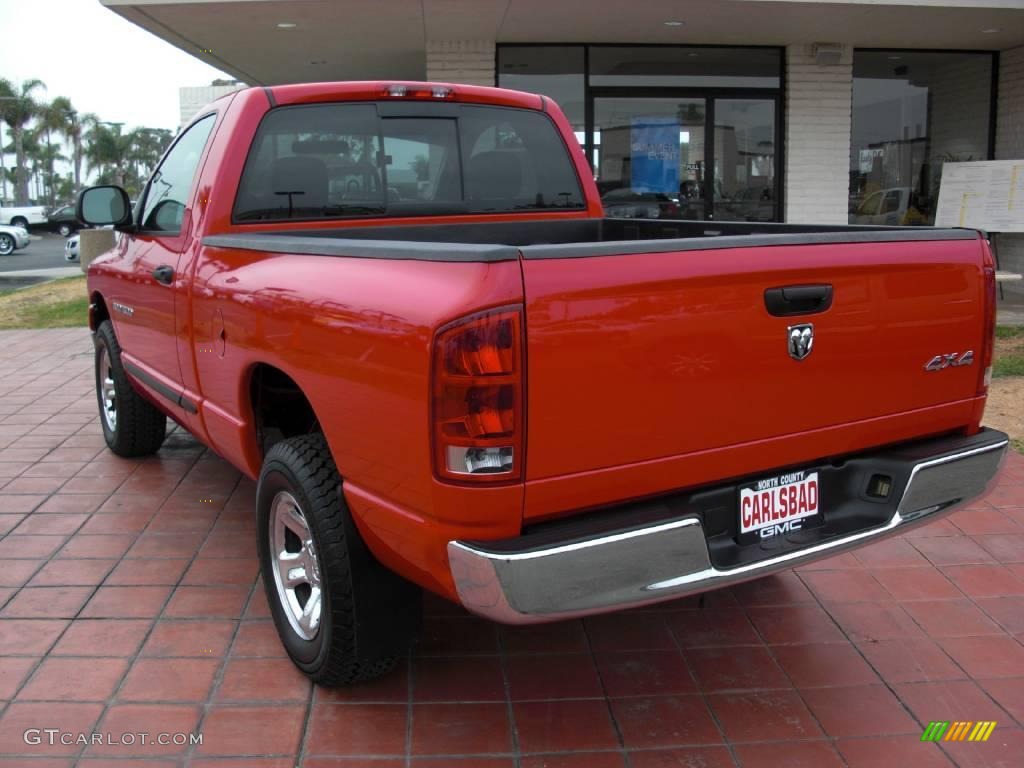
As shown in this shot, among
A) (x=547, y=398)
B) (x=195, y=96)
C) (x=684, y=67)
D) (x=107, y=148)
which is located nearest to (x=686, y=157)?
(x=684, y=67)

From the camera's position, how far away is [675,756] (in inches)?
113

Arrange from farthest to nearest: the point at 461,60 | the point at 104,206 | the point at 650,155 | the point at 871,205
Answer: the point at 871,205 → the point at 650,155 → the point at 461,60 → the point at 104,206

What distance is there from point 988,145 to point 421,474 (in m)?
13.1

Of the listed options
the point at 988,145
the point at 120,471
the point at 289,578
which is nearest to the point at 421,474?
the point at 289,578

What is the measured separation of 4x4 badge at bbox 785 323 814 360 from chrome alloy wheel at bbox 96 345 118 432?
4271 millimetres

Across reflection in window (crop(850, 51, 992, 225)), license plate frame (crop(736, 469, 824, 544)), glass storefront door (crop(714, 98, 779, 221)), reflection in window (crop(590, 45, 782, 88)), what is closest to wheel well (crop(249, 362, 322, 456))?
license plate frame (crop(736, 469, 824, 544))

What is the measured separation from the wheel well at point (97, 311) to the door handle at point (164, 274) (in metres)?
1.69

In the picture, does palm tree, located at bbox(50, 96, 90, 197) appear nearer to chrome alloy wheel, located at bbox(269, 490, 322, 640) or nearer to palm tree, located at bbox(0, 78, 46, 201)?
palm tree, located at bbox(0, 78, 46, 201)

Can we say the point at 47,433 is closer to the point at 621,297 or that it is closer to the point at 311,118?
the point at 311,118

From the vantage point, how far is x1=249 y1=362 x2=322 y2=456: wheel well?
11.5 feet

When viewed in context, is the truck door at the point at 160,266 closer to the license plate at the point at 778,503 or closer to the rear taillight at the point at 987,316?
the license plate at the point at 778,503

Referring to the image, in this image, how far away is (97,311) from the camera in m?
5.89

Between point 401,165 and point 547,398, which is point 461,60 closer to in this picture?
point 401,165

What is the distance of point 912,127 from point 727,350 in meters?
12.2
